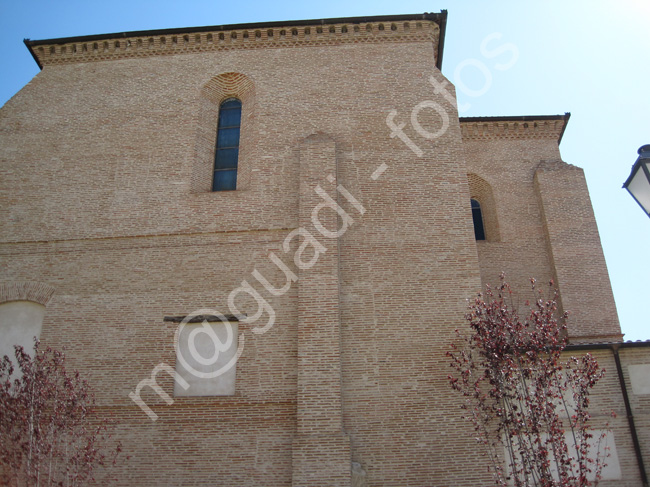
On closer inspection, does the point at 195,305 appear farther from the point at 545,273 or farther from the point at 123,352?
the point at 545,273

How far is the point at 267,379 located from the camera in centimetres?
895

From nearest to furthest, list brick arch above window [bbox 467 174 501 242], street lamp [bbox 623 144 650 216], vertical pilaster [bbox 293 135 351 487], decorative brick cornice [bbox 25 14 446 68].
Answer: street lamp [bbox 623 144 650 216]
vertical pilaster [bbox 293 135 351 487]
decorative brick cornice [bbox 25 14 446 68]
brick arch above window [bbox 467 174 501 242]

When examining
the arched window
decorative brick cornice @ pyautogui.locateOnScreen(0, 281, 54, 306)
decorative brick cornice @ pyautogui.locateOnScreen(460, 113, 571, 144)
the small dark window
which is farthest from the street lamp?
decorative brick cornice @ pyautogui.locateOnScreen(460, 113, 571, 144)

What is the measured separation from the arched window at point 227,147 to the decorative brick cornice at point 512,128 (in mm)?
6241

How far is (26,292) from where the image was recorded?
9.96 m

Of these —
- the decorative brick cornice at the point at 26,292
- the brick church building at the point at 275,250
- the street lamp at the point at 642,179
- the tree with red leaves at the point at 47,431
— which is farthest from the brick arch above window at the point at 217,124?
the street lamp at the point at 642,179

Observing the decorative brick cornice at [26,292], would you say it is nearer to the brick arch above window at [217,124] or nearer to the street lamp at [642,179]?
the brick arch above window at [217,124]

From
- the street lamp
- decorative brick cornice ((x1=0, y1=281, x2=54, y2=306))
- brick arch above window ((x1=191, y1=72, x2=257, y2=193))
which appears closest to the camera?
the street lamp

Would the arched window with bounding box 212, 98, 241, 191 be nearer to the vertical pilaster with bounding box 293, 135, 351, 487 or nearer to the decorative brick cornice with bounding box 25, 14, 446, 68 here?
the decorative brick cornice with bounding box 25, 14, 446, 68

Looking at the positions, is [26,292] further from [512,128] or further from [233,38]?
[512,128]

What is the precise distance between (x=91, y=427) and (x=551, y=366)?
23.4 ft

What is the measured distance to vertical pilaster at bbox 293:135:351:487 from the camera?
26.5 feet

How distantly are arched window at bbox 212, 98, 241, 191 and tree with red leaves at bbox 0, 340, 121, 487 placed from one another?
463cm

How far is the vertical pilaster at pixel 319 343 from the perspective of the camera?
8078 millimetres
